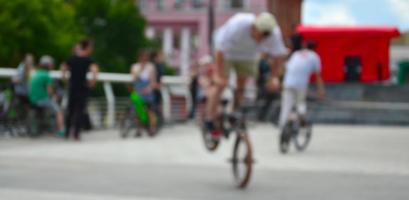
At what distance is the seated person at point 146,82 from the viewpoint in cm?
1991

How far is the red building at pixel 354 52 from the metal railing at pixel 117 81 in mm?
15599

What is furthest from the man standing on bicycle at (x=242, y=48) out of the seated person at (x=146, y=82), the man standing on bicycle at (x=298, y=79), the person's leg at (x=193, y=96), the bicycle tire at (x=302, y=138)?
the person's leg at (x=193, y=96)

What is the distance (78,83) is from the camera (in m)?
17.9

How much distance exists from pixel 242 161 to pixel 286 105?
19.1ft

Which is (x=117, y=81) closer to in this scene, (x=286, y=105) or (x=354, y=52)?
(x=286, y=105)

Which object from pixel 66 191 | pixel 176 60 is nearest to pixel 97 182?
pixel 66 191

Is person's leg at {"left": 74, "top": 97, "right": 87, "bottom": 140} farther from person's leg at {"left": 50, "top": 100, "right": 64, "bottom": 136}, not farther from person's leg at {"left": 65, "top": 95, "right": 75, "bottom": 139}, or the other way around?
person's leg at {"left": 50, "top": 100, "right": 64, "bottom": 136}

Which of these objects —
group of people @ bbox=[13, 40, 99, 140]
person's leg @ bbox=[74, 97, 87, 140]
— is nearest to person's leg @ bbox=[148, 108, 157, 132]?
group of people @ bbox=[13, 40, 99, 140]

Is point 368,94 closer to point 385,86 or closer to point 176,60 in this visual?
point 385,86

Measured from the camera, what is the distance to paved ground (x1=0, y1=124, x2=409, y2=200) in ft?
30.3

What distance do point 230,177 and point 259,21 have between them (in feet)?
6.07

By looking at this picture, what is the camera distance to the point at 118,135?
20.3 meters

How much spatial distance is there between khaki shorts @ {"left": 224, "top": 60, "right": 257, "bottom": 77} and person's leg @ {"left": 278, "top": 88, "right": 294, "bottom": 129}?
4.70 metres

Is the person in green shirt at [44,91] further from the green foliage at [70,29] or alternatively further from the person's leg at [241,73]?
the green foliage at [70,29]
